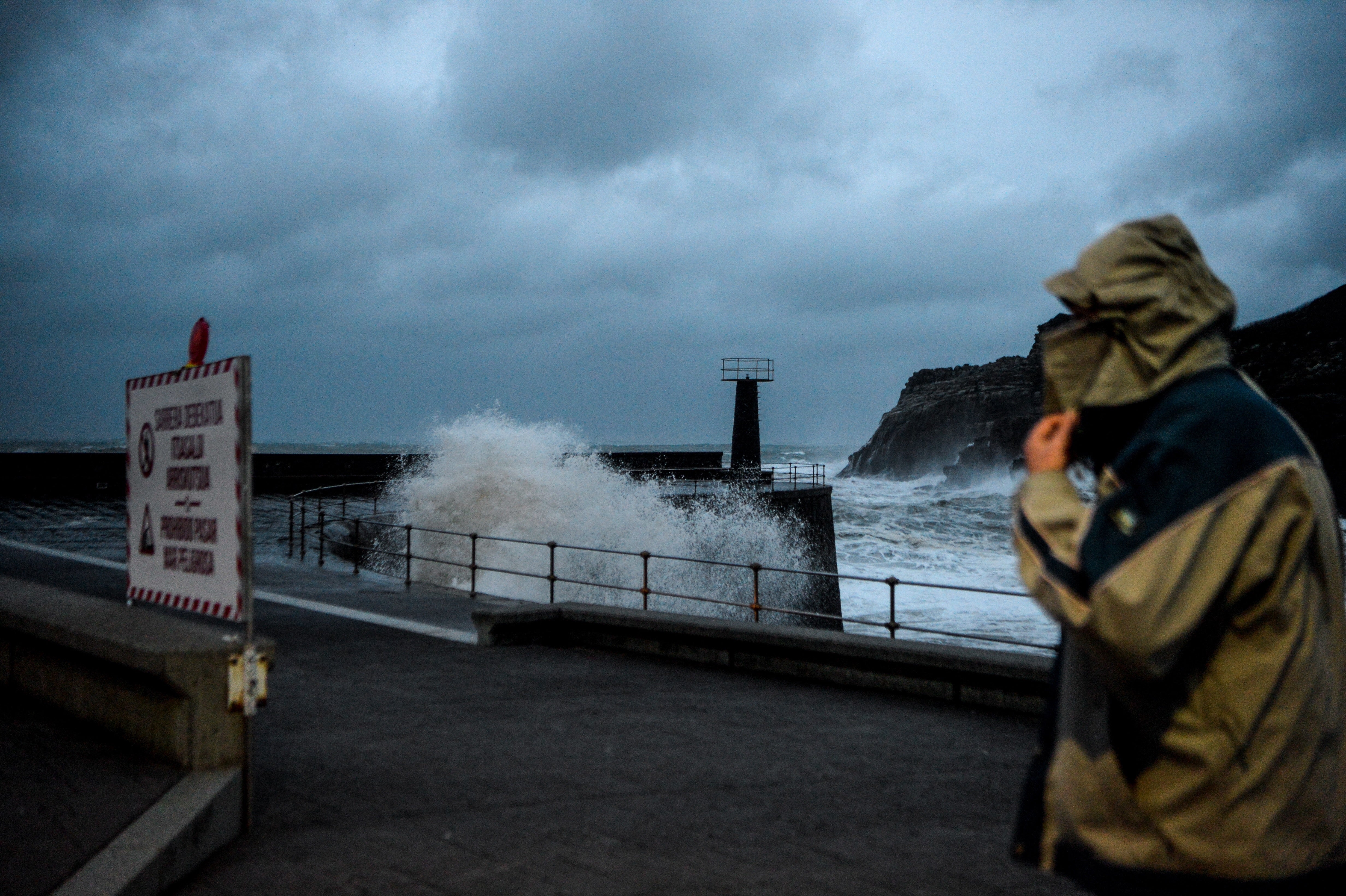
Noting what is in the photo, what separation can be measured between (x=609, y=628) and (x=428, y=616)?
3024 millimetres

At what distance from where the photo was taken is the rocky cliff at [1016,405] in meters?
83.1

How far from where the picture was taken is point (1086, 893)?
3.57 m

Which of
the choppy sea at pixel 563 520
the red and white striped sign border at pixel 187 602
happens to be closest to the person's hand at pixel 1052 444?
the red and white striped sign border at pixel 187 602

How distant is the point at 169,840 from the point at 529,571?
1941cm

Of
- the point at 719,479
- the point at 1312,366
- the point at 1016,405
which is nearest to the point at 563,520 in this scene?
the point at 719,479

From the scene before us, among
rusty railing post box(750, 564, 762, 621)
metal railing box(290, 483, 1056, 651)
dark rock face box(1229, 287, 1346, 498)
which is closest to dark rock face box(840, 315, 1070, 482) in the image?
dark rock face box(1229, 287, 1346, 498)

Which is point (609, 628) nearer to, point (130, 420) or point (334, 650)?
point (334, 650)

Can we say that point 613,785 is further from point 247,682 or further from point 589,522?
point 589,522

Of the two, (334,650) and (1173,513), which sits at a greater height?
(1173,513)

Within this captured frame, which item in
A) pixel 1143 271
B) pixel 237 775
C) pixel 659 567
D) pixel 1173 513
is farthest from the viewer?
pixel 659 567

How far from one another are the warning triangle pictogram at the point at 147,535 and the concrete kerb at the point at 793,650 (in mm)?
3728

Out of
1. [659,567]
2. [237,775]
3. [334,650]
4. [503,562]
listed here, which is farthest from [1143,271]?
[659,567]

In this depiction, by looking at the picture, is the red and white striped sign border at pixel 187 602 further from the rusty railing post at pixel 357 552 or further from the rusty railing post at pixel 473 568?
the rusty railing post at pixel 357 552

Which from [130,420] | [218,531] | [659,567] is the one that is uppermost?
[130,420]
